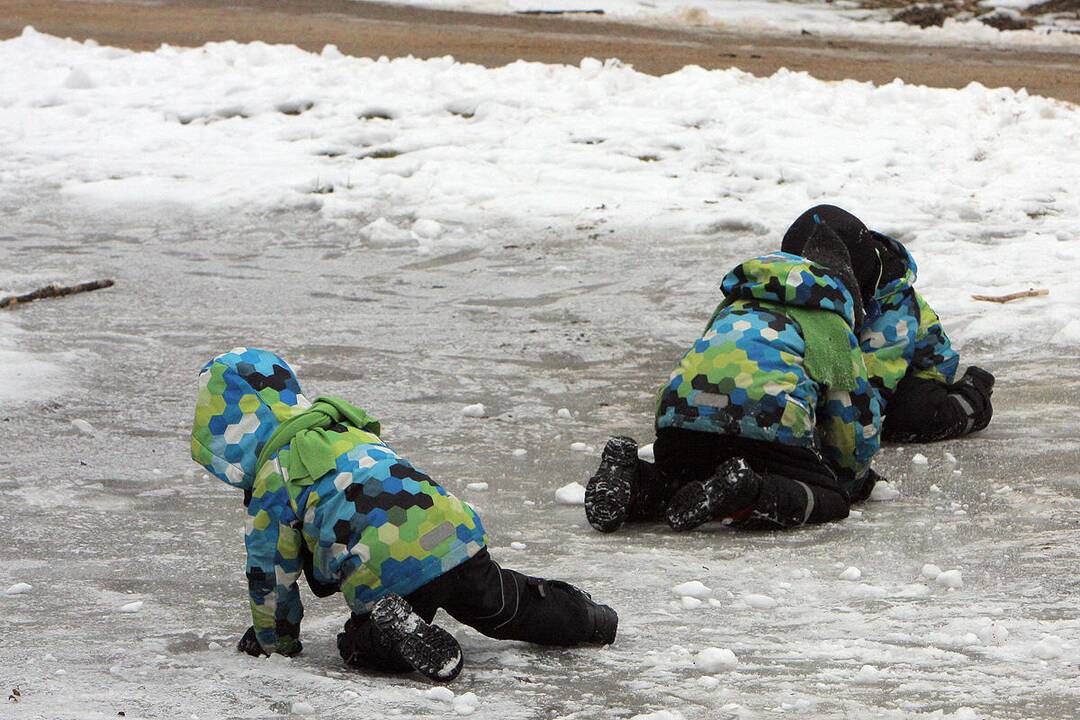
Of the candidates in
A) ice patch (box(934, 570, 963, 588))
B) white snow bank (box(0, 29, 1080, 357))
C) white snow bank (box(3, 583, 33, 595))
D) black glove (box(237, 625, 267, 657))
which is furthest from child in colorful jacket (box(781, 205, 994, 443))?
white snow bank (box(3, 583, 33, 595))

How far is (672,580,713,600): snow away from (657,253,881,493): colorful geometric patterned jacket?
877 millimetres

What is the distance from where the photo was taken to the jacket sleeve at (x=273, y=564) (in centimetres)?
423

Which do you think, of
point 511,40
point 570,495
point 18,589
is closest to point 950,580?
point 570,495

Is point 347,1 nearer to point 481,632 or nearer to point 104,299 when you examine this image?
point 104,299

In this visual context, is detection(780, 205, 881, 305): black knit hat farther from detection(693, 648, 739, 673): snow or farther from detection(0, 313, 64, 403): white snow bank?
detection(0, 313, 64, 403): white snow bank

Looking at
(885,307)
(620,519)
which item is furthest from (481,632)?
(885,307)

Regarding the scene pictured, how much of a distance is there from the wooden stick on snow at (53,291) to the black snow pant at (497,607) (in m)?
5.22

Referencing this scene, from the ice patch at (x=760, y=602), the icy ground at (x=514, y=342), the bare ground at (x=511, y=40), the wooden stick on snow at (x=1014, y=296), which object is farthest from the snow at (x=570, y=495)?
the bare ground at (x=511, y=40)

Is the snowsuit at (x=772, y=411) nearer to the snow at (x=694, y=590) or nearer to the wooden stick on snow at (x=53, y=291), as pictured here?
the snow at (x=694, y=590)

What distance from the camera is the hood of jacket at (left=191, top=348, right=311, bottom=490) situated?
434 centimetres

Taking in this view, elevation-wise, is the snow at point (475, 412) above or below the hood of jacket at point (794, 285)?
below

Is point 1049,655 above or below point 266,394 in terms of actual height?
below

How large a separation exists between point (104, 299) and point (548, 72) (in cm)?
666

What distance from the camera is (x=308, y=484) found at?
4.21 meters
